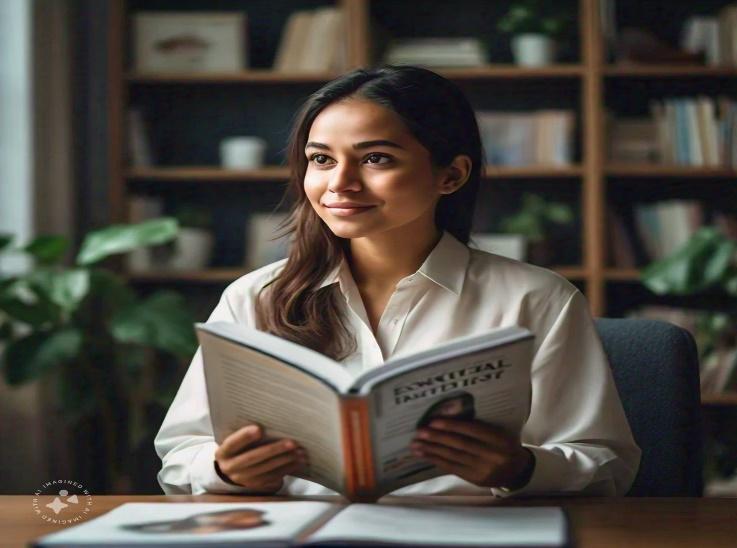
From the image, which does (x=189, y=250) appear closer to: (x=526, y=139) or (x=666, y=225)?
(x=526, y=139)

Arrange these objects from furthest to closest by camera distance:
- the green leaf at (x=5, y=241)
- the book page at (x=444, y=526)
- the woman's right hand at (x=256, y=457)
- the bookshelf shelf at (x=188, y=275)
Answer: the bookshelf shelf at (x=188, y=275), the green leaf at (x=5, y=241), the woman's right hand at (x=256, y=457), the book page at (x=444, y=526)

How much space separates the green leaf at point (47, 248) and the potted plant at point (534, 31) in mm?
1618

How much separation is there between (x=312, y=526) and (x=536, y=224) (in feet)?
8.67

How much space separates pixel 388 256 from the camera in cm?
150

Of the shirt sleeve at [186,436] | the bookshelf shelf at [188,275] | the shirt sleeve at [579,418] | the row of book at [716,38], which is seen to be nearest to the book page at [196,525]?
the shirt sleeve at [186,436]

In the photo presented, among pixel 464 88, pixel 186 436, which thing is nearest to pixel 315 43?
pixel 464 88

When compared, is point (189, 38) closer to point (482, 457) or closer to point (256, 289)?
point (256, 289)

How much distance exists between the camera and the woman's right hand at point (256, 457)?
111 cm

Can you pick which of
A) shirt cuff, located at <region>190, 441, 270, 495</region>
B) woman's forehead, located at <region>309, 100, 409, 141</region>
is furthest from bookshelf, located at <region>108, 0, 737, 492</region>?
shirt cuff, located at <region>190, 441, 270, 495</region>

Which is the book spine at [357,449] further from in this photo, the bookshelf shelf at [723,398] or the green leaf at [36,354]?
the bookshelf shelf at [723,398]

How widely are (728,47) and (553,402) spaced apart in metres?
2.47

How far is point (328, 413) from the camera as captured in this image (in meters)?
1.02

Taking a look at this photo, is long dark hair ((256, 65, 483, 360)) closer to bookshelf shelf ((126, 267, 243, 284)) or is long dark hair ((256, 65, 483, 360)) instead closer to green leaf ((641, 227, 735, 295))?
green leaf ((641, 227, 735, 295))

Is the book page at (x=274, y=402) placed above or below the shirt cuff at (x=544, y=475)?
above
